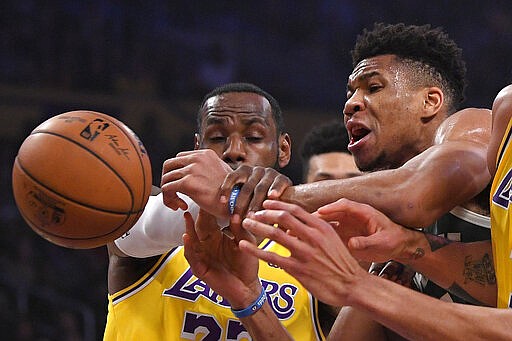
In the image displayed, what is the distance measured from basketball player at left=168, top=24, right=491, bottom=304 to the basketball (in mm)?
150

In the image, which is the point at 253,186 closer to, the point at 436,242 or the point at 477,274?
the point at 436,242

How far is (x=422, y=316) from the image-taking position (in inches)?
77.3

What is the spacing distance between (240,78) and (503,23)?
296cm

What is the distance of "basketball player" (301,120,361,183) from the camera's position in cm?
509

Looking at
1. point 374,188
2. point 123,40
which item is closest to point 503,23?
point 123,40

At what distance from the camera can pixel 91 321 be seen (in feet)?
21.7

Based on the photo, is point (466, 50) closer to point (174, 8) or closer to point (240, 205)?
point (174, 8)

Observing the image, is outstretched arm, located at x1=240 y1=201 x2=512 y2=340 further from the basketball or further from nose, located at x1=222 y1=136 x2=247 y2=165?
nose, located at x1=222 y1=136 x2=247 y2=165

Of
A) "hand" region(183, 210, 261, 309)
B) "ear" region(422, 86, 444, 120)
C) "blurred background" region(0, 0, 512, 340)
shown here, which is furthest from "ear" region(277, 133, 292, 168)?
"blurred background" region(0, 0, 512, 340)

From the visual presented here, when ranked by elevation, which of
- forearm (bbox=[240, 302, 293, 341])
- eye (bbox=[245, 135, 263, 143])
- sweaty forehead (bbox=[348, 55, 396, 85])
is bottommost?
forearm (bbox=[240, 302, 293, 341])

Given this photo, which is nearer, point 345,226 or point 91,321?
point 345,226

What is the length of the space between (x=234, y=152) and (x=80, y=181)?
1113 mm

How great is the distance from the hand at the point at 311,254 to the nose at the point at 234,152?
133 centimetres

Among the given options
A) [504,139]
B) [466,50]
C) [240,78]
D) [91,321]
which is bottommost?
[91,321]
